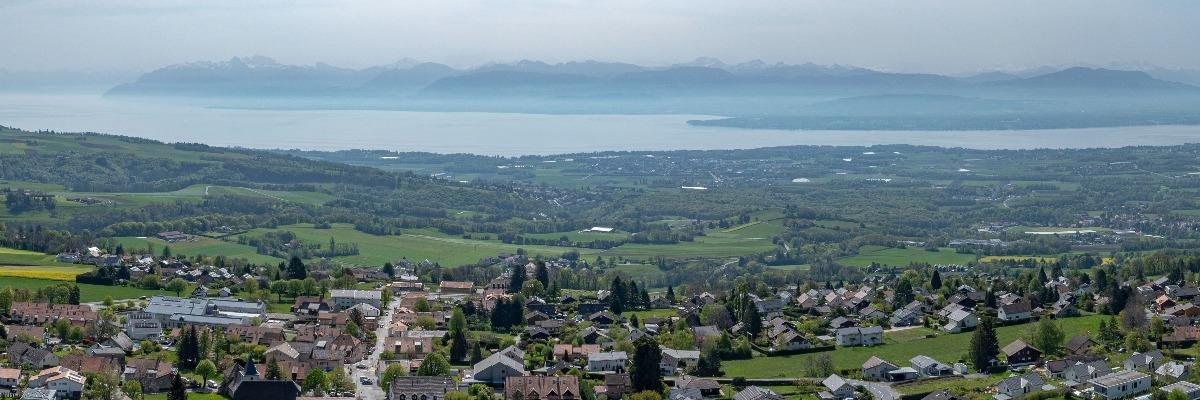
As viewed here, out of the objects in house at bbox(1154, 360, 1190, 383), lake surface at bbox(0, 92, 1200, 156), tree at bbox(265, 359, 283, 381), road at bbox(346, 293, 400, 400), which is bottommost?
lake surface at bbox(0, 92, 1200, 156)

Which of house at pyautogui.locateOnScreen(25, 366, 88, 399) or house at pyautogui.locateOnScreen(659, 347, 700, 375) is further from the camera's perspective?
house at pyautogui.locateOnScreen(659, 347, 700, 375)

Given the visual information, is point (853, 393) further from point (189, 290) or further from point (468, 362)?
point (189, 290)

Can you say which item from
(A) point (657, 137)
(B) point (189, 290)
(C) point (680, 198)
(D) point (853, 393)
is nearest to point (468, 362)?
(D) point (853, 393)

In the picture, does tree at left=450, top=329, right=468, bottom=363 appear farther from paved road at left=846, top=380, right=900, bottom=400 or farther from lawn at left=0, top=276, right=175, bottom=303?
lawn at left=0, top=276, right=175, bottom=303

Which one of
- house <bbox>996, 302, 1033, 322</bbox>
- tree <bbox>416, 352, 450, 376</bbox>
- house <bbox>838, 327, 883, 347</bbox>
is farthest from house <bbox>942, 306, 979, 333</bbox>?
tree <bbox>416, 352, 450, 376</bbox>

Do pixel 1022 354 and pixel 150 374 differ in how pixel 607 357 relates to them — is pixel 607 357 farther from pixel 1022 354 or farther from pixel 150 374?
pixel 150 374

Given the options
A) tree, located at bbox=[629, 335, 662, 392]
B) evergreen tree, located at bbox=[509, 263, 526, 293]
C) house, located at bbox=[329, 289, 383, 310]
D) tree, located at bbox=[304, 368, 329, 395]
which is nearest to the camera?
tree, located at bbox=[304, 368, 329, 395]

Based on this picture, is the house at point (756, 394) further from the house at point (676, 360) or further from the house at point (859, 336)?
the house at point (859, 336)

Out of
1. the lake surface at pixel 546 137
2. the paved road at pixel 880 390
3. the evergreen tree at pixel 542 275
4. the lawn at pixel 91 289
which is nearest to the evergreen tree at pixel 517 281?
the evergreen tree at pixel 542 275
